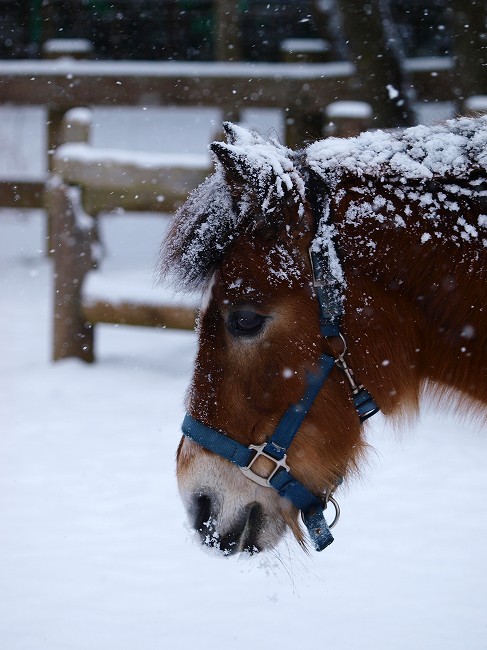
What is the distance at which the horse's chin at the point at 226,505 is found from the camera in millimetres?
1837

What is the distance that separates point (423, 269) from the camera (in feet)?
5.66

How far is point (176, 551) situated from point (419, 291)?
172cm

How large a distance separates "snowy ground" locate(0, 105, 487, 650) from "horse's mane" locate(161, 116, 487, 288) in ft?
2.49

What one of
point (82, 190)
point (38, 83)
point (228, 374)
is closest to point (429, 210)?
point (228, 374)

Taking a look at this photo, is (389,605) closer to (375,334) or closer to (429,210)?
(375,334)

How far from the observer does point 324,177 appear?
176 centimetres

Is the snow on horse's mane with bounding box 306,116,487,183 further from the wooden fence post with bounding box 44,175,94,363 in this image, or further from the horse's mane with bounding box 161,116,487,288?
the wooden fence post with bounding box 44,175,94,363

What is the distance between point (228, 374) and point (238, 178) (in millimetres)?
495

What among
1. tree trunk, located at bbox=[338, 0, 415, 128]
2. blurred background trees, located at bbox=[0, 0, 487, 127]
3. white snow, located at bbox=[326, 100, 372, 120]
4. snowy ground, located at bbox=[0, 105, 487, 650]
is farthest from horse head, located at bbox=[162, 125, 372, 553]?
blurred background trees, located at bbox=[0, 0, 487, 127]

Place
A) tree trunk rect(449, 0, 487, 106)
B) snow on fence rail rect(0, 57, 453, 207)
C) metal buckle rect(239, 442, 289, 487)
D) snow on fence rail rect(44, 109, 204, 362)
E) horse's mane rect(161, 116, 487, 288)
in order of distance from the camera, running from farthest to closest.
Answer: snow on fence rail rect(0, 57, 453, 207)
tree trunk rect(449, 0, 487, 106)
snow on fence rail rect(44, 109, 204, 362)
metal buckle rect(239, 442, 289, 487)
horse's mane rect(161, 116, 487, 288)

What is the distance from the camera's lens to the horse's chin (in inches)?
72.3

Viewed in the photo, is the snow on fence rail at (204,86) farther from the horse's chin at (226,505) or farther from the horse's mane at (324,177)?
the horse's chin at (226,505)

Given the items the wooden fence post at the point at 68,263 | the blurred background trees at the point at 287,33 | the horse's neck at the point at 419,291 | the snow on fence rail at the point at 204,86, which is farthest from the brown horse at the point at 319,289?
the blurred background trees at the point at 287,33

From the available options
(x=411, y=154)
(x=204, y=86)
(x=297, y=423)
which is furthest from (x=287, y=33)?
(x=297, y=423)
